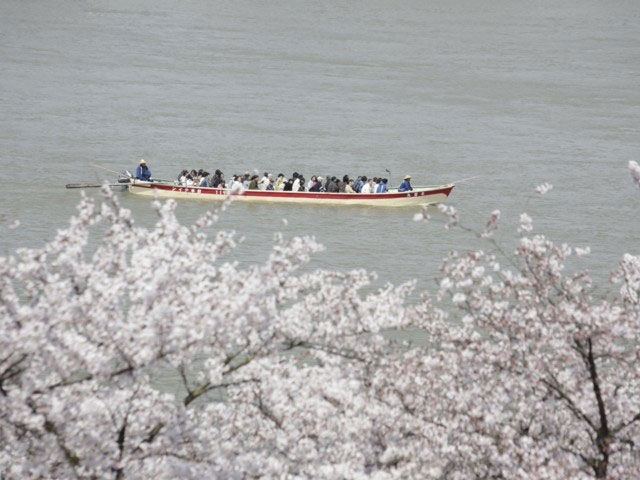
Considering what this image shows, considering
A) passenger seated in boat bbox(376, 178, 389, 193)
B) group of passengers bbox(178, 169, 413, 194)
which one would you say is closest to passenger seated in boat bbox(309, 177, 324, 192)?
group of passengers bbox(178, 169, 413, 194)

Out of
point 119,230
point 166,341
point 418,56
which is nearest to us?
point 166,341

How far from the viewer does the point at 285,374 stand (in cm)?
828

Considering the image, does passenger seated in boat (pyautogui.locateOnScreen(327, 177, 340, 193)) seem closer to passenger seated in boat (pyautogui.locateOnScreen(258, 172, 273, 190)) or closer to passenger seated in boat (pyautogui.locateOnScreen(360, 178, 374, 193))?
passenger seated in boat (pyautogui.locateOnScreen(360, 178, 374, 193))

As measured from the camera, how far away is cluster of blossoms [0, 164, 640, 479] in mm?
6961

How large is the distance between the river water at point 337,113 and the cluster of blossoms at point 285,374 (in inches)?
445

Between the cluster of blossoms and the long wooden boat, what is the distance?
17145 millimetres

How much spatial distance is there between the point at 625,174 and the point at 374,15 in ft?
120

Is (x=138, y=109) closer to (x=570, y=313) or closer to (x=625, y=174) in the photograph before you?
(x=625, y=174)

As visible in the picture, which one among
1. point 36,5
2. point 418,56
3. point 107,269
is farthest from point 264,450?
point 36,5

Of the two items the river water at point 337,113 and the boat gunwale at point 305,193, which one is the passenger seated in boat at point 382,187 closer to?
the boat gunwale at point 305,193

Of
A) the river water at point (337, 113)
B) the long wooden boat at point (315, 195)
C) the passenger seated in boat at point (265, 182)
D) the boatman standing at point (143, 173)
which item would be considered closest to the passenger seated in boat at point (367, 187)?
the long wooden boat at point (315, 195)

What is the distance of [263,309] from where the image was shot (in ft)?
25.6

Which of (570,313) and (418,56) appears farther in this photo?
(418,56)

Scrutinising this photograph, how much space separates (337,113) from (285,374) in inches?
1218
